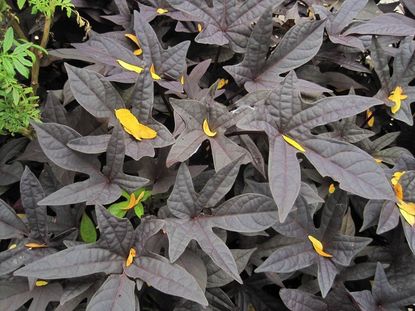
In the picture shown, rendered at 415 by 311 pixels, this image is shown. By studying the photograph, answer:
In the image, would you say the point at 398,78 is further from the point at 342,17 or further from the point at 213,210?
the point at 213,210

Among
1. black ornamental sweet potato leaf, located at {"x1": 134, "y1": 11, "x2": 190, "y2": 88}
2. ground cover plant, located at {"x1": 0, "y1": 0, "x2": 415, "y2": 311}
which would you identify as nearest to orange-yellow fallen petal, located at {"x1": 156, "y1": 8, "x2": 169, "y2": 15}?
ground cover plant, located at {"x1": 0, "y1": 0, "x2": 415, "y2": 311}

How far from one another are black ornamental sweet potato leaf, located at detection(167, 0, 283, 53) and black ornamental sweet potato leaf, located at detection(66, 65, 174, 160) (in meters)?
0.27

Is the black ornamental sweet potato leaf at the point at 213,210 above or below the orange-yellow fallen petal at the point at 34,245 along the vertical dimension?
above

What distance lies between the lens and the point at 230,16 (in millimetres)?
1162

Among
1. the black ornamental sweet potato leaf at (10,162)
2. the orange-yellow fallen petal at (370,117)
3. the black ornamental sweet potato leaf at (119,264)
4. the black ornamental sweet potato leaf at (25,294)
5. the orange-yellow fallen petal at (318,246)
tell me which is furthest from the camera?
the orange-yellow fallen petal at (370,117)

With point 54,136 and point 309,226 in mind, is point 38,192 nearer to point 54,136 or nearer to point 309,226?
point 54,136

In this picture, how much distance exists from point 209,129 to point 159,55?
0.72ft

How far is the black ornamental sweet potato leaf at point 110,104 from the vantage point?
933 mm

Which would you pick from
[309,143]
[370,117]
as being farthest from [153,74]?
[370,117]

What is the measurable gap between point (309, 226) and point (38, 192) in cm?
55

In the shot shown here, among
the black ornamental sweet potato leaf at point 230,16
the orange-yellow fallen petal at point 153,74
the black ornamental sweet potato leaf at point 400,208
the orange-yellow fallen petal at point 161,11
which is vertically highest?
the black ornamental sweet potato leaf at point 230,16

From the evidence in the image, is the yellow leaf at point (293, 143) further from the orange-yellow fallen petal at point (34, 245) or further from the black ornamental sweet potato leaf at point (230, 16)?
the orange-yellow fallen petal at point (34, 245)

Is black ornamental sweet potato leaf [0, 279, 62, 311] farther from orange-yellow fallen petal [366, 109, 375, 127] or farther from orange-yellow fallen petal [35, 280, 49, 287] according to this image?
orange-yellow fallen petal [366, 109, 375, 127]

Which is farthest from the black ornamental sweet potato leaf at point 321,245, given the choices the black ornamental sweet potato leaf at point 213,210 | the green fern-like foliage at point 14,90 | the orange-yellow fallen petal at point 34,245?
the green fern-like foliage at point 14,90
